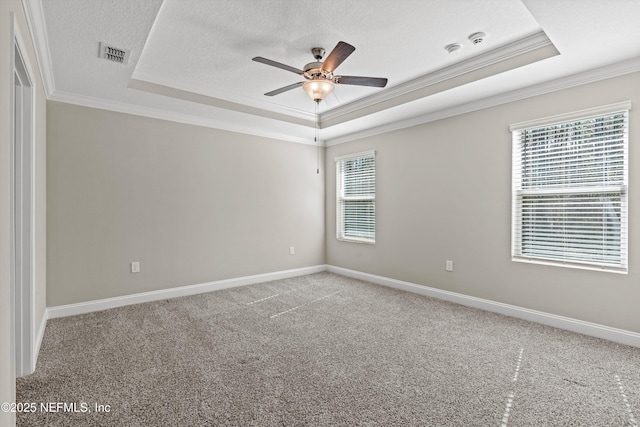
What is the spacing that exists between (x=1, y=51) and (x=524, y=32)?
3.37 meters

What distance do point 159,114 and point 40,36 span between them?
5.74 ft

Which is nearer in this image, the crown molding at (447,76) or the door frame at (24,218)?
the door frame at (24,218)

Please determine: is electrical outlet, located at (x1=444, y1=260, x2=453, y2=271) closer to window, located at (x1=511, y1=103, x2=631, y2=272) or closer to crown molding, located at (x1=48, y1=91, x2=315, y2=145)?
window, located at (x1=511, y1=103, x2=631, y2=272)

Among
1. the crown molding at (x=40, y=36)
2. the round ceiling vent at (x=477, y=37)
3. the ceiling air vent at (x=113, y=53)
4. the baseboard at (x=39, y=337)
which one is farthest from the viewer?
the round ceiling vent at (x=477, y=37)

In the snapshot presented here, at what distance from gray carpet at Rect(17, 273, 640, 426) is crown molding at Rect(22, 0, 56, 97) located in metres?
2.36

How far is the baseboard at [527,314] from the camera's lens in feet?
9.11

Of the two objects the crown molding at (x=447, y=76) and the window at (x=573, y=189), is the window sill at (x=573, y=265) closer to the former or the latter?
the window at (x=573, y=189)

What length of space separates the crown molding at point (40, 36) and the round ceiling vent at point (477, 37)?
10.2 ft

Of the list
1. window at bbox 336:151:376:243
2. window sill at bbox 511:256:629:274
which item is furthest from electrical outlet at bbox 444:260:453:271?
window at bbox 336:151:376:243

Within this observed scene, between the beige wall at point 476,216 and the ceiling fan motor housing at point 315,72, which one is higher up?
the ceiling fan motor housing at point 315,72

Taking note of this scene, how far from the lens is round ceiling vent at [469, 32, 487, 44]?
8.65 feet

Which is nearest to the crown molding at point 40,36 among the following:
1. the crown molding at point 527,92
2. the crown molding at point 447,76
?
the crown molding at point 447,76

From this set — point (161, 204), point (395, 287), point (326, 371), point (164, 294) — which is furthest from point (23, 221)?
point (395, 287)

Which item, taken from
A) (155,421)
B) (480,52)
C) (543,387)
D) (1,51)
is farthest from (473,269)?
(1,51)
